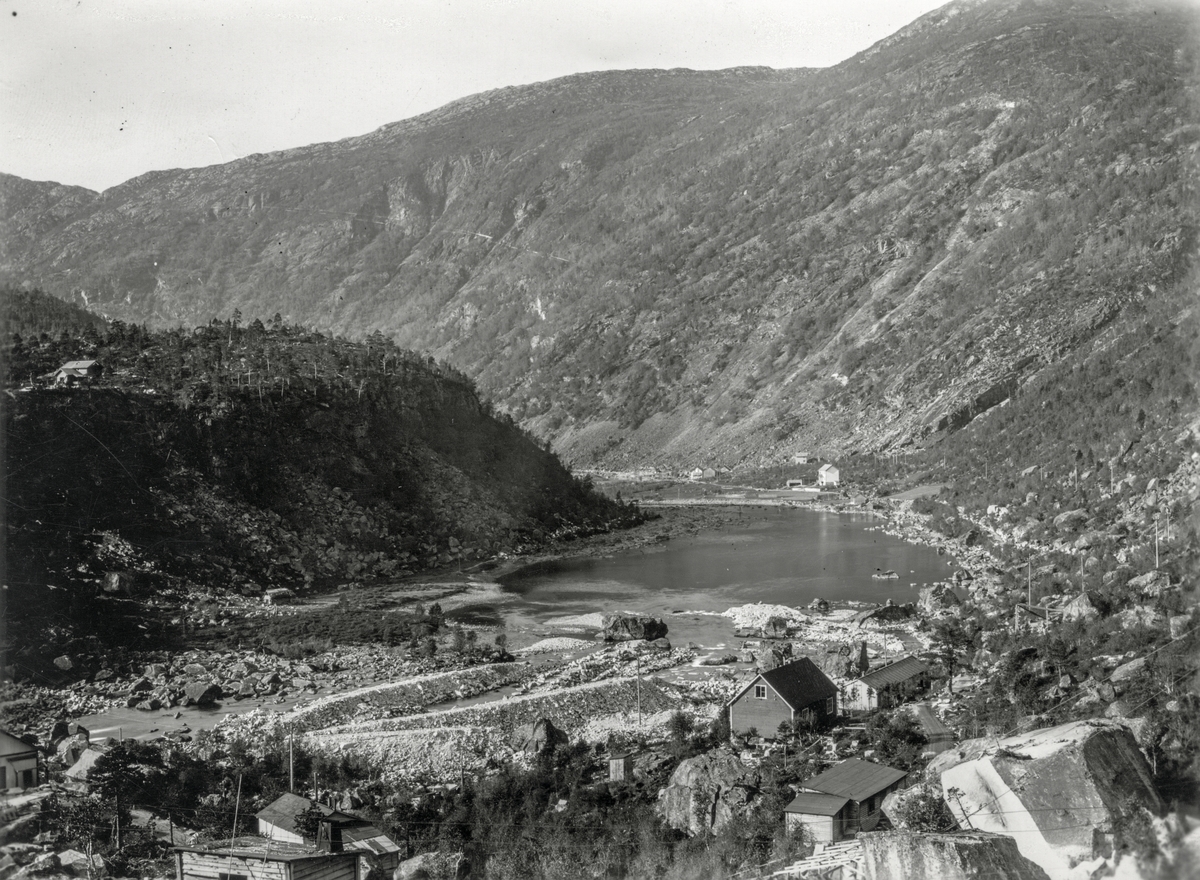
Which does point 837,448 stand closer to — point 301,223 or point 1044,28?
point 1044,28

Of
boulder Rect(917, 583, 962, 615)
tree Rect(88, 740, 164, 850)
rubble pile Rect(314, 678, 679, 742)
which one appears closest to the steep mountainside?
rubble pile Rect(314, 678, 679, 742)

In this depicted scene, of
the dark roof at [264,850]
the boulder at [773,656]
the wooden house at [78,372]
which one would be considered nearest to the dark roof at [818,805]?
the dark roof at [264,850]

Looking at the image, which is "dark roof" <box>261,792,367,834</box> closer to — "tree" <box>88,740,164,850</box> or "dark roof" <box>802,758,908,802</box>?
"tree" <box>88,740,164,850</box>

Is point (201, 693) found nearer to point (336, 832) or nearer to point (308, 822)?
point (308, 822)

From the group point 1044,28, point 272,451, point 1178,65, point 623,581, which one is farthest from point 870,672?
point 1044,28

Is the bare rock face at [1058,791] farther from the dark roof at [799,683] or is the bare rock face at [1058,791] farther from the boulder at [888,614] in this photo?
the boulder at [888,614]

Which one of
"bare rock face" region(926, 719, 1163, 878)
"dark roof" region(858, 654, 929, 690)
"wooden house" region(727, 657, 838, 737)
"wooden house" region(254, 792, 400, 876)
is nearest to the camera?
"bare rock face" region(926, 719, 1163, 878)
